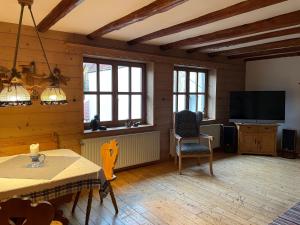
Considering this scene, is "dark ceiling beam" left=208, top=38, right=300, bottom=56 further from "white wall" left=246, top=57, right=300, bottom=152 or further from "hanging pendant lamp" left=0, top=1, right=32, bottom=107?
"hanging pendant lamp" left=0, top=1, right=32, bottom=107

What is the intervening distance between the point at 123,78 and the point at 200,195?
233cm

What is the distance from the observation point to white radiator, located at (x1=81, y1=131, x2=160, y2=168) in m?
3.77

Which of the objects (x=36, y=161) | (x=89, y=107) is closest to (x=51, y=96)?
(x=36, y=161)

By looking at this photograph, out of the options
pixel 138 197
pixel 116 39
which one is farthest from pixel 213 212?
pixel 116 39

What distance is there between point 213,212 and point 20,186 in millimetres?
2030

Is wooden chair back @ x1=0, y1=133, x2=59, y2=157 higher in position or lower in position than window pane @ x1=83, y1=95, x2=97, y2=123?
lower

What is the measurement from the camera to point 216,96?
5.55 metres

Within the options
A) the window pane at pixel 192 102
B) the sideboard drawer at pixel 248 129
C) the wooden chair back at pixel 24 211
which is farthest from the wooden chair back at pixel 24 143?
the sideboard drawer at pixel 248 129

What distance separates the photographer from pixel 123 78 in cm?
437

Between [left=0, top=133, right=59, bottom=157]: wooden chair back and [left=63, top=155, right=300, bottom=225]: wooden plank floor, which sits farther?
[left=0, top=133, right=59, bottom=157]: wooden chair back

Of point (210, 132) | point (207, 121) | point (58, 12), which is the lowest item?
point (210, 132)

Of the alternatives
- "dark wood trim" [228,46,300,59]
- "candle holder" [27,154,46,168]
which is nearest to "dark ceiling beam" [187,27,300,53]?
"dark wood trim" [228,46,300,59]

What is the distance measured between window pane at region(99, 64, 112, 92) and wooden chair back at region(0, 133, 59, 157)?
1.16 m

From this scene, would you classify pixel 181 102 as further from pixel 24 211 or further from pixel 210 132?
pixel 24 211
